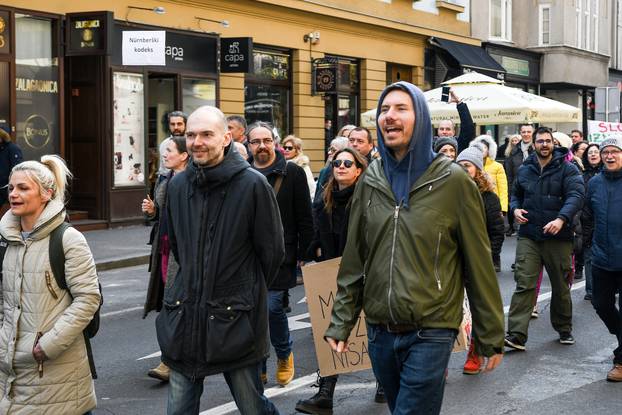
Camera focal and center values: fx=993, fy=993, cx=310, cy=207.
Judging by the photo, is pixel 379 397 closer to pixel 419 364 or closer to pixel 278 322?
pixel 278 322

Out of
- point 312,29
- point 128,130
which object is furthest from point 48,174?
point 312,29

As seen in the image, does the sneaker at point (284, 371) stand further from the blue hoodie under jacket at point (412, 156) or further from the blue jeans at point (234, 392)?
the blue hoodie under jacket at point (412, 156)

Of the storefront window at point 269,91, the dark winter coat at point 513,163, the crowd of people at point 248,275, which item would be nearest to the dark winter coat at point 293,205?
the crowd of people at point 248,275

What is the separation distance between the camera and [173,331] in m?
4.50

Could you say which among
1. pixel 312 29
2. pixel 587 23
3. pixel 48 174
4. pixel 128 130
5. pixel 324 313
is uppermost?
pixel 587 23

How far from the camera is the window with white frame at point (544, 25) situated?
35781mm

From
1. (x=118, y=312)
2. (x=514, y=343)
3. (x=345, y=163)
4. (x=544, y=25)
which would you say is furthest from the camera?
(x=544, y=25)

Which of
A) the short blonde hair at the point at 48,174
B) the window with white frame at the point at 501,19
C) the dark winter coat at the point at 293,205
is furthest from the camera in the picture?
the window with white frame at the point at 501,19

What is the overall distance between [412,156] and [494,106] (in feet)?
42.2

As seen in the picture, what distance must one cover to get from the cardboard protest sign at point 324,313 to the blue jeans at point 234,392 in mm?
1830

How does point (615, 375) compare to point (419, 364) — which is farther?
point (615, 375)

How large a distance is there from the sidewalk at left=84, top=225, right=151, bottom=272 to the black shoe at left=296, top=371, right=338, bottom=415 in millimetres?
7525

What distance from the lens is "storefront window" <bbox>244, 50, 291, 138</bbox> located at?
2203cm

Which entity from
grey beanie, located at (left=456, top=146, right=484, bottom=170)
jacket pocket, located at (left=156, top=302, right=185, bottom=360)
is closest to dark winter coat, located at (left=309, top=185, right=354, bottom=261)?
grey beanie, located at (left=456, top=146, right=484, bottom=170)
